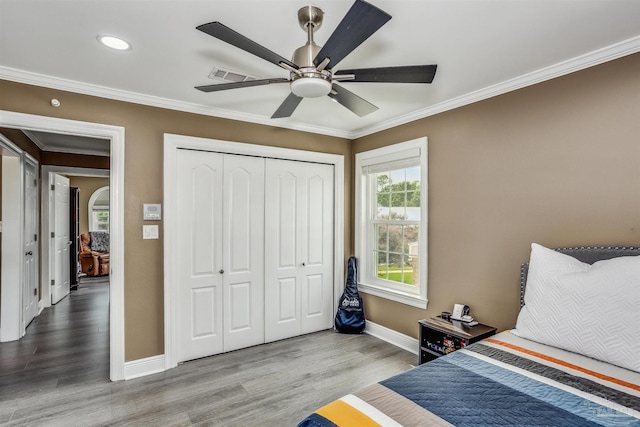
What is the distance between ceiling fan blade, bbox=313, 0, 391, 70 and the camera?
124 cm

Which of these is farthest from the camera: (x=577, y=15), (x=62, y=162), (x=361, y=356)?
(x=62, y=162)

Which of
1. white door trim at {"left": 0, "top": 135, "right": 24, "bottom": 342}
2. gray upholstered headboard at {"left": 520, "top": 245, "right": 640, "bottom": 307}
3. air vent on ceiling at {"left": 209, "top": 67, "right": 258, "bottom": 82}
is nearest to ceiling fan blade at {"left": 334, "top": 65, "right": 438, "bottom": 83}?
air vent on ceiling at {"left": 209, "top": 67, "right": 258, "bottom": 82}

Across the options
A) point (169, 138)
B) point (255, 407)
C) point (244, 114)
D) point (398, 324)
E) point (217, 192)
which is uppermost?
point (244, 114)

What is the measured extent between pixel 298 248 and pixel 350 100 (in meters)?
2.20

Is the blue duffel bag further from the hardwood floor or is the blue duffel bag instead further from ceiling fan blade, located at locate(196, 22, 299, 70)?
ceiling fan blade, located at locate(196, 22, 299, 70)

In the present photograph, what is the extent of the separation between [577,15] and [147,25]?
2387mm

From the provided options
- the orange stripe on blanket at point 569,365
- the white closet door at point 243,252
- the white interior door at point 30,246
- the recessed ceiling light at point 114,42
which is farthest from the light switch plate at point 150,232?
the orange stripe on blanket at point 569,365

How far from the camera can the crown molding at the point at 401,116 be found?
7.10ft

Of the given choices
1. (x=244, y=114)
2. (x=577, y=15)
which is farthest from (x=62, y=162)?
(x=577, y=15)

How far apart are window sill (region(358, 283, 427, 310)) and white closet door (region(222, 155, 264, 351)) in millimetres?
1286

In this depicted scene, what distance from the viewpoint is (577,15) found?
70.4 inches

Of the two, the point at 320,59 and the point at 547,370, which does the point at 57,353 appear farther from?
the point at 547,370

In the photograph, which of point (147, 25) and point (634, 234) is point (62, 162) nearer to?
point (147, 25)

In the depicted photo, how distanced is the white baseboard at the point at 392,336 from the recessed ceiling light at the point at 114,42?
139 inches
